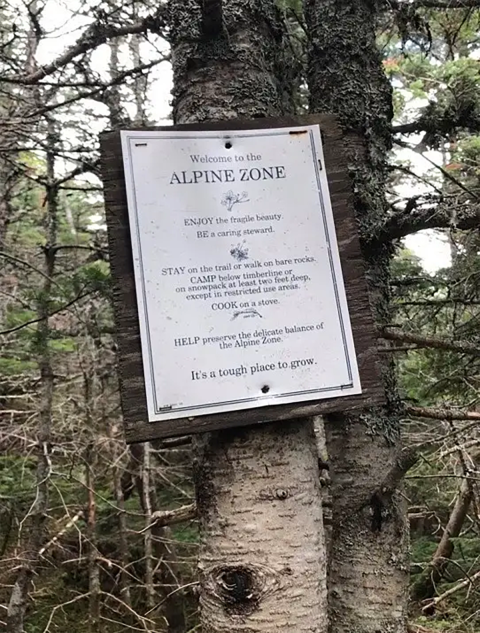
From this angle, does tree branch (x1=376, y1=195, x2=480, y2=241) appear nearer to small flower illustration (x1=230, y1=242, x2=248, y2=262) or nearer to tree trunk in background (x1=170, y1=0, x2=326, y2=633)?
small flower illustration (x1=230, y1=242, x2=248, y2=262)

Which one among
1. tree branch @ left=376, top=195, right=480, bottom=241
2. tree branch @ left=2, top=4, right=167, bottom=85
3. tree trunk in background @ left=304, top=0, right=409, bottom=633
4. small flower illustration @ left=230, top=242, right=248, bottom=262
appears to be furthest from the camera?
tree branch @ left=2, top=4, right=167, bottom=85

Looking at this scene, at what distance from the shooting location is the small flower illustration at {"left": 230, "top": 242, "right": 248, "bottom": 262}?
5.03 ft

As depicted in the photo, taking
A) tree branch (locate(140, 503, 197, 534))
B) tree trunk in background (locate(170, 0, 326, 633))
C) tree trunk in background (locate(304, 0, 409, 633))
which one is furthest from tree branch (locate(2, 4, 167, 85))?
tree trunk in background (locate(170, 0, 326, 633))

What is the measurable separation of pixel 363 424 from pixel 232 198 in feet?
3.28

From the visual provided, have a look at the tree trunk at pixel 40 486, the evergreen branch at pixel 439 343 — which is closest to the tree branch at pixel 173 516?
the evergreen branch at pixel 439 343

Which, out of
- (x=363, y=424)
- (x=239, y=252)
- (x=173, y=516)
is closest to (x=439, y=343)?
(x=363, y=424)

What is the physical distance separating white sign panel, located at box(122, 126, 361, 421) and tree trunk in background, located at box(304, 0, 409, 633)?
0.53m

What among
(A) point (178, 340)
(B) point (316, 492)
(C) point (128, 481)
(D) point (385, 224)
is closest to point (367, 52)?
(D) point (385, 224)

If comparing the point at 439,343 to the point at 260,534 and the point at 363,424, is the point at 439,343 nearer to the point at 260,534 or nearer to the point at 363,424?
the point at 363,424

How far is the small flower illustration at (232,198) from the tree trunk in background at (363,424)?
0.62 metres

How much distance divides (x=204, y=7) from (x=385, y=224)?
2.80 feet

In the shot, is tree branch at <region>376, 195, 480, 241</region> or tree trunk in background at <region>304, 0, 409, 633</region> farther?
tree trunk in background at <region>304, 0, 409, 633</region>

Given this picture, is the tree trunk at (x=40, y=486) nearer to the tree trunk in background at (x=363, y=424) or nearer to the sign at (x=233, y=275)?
the tree trunk in background at (x=363, y=424)

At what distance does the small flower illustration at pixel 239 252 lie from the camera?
60.3 inches
